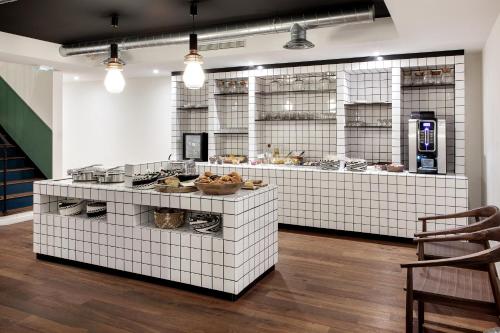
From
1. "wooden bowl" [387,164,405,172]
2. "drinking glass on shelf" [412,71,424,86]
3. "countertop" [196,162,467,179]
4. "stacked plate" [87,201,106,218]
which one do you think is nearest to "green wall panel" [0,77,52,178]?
"countertop" [196,162,467,179]

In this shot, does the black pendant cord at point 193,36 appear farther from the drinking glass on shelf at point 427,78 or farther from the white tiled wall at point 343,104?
the drinking glass on shelf at point 427,78

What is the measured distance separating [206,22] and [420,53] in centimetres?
274

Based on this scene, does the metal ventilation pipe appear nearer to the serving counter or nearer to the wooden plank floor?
the serving counter

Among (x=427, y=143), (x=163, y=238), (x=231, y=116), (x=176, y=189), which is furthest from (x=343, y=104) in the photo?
(x=163, y=238)

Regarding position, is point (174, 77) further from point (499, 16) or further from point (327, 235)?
point (499, 16)

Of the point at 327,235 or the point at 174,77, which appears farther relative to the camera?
the point at 174,77

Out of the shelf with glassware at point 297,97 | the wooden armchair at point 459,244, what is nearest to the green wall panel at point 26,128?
the shelf with glassware at point 297,97

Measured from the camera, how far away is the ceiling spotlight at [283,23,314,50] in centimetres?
403

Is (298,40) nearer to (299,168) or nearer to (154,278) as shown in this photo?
(299,168)

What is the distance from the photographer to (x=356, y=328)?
276 centimetres

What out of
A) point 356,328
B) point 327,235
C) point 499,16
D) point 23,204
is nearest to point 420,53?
point 499,16

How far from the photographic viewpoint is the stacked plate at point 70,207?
4059 mm

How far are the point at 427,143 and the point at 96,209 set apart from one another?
12.8ft

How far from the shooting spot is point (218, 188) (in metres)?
3.31
